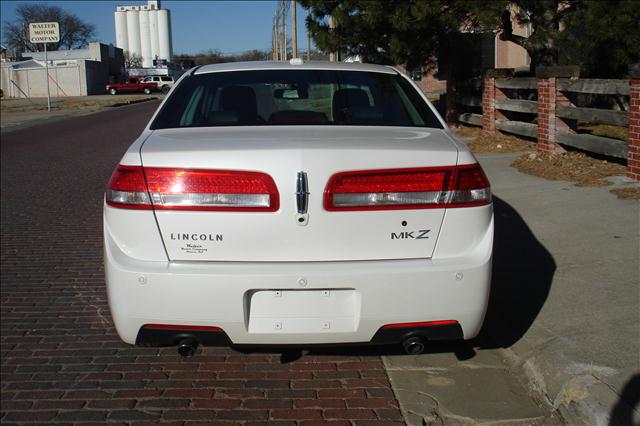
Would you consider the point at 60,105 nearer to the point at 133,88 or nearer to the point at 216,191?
the point at 133,88

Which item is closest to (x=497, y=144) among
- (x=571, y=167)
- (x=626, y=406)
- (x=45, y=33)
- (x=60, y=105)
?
(x=571, y=167)

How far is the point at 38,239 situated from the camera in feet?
24.8

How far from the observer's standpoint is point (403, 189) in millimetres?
3342

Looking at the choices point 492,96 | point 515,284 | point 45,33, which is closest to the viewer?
point 515,284

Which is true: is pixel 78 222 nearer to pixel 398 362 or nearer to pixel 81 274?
pixel 81 274

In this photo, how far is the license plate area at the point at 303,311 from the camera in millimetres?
3334

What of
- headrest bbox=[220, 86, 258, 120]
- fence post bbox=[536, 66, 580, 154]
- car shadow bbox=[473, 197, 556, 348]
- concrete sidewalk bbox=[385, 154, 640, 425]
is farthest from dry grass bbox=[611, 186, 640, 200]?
headrest bbox=[220, 86, 258, 120]

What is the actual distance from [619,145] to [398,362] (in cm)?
586

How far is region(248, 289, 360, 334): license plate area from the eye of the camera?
3.33 m

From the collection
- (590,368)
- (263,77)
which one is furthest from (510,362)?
(263,77)

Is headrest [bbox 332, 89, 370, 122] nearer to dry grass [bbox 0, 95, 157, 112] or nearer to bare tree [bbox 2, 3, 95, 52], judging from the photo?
dry grass [bbox 0, 95, 157, 112]

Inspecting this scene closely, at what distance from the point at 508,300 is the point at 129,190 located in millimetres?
2920

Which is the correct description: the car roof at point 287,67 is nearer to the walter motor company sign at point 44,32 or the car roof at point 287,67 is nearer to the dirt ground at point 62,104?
the dirt ground at point 62,104

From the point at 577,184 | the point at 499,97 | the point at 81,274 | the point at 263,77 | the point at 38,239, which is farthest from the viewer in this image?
the point at 499,97
